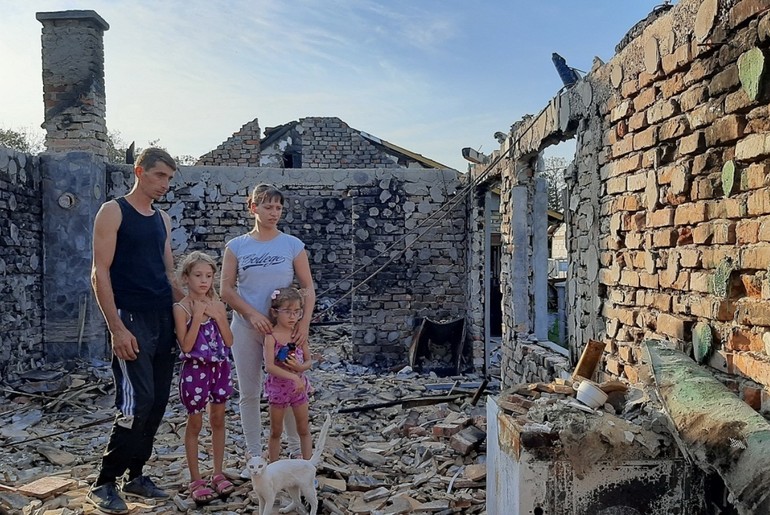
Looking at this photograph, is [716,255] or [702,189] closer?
[716,255]

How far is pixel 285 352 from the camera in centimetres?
346

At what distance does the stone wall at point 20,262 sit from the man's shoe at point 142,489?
4.24 meters

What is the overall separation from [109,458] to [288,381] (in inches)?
41.0

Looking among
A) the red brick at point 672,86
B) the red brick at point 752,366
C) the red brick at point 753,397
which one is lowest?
the red brick at point 753,397

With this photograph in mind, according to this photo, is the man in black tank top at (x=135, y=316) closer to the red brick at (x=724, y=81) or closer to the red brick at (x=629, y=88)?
the red brick at (x=629, y=88)

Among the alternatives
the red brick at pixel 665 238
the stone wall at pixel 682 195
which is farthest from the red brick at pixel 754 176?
the red brick at pixel 665 238

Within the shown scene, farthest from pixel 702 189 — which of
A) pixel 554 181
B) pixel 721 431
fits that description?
pixel 554 181

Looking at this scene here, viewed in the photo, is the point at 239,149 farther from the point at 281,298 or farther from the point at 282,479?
the point at 282,479

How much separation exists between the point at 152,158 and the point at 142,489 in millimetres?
A: 1890

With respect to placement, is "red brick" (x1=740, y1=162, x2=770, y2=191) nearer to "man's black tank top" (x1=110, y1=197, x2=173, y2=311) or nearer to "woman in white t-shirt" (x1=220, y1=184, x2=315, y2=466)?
"woman in white t-shirt" (x1=220, y1=184, x2=315, y2=466)

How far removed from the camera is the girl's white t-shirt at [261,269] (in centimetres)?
353

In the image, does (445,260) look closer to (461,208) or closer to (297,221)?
(461,208)

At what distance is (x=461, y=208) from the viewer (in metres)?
8.28

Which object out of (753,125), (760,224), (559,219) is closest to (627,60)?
(753,125)
